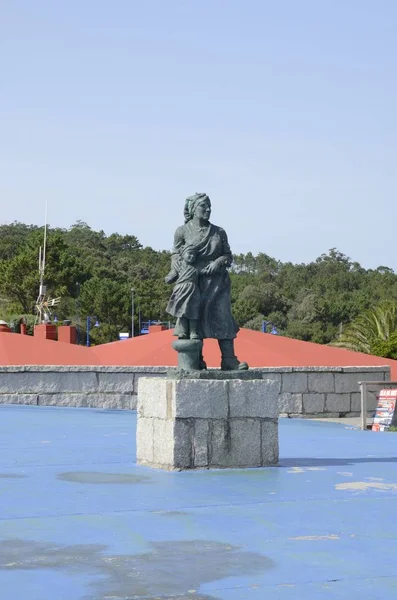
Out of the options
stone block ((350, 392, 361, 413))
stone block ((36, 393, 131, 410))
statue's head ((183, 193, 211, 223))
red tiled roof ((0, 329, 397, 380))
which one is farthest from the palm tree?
statue's head ((183, 193, 211, 223))

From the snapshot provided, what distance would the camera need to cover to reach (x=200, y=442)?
9.28 m

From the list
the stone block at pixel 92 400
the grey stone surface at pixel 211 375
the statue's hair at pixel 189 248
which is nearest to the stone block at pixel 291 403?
the stone block at pixel 92 400

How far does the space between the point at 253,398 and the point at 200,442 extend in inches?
25.9

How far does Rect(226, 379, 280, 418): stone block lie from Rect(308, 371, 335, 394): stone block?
836cm

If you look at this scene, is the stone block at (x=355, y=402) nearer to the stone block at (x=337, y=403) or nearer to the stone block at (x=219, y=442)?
the stone block at (x=337, y=403)

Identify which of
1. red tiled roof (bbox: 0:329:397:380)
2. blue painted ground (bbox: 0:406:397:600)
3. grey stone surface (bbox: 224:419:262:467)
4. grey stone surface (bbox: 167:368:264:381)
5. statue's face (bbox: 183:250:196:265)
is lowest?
blue painted ground (bbox: 0:406:397:600)

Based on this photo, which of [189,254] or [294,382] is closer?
[189,254]

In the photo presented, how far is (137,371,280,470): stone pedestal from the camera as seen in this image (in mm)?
9211

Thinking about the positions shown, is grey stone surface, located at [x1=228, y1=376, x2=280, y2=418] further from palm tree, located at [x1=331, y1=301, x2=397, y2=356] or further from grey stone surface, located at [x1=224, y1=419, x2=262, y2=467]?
palm tree, located at [x1=331, y1=301, x2=397, y2=356]

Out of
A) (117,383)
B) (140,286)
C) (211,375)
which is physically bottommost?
(211,375)

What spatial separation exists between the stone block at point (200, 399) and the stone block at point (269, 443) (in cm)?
45

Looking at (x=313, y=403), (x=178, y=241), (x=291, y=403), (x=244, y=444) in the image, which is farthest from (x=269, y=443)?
(x=313, y=403)

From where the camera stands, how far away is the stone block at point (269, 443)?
9.52 m

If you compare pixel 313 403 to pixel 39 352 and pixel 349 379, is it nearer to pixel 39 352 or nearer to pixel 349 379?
pixel 349 379
